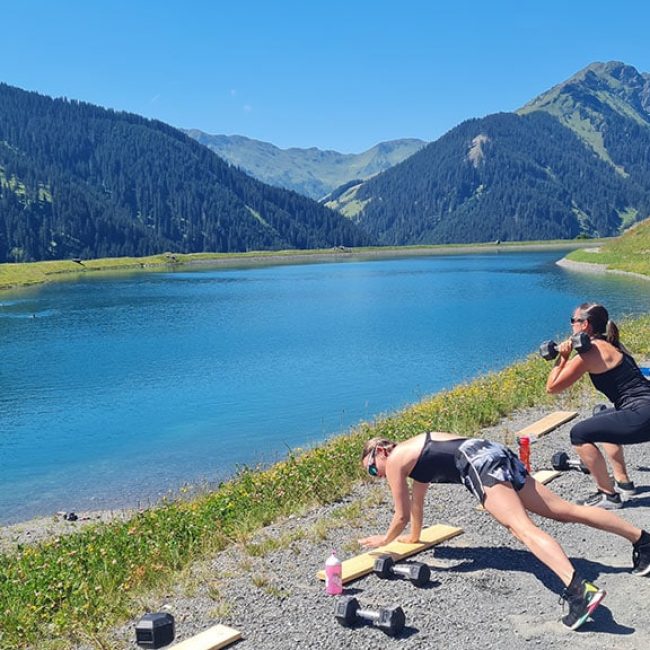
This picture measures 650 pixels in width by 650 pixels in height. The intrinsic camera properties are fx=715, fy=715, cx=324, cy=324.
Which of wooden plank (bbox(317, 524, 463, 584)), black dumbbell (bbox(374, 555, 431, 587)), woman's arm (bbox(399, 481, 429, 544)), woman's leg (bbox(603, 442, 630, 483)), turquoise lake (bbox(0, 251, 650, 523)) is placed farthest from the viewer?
turquoise lake (bbox(0, 251, 650, 523))

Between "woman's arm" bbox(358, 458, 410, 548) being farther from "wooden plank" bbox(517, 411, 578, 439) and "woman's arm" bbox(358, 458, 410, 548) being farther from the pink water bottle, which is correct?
"wooden plank" bbox(517, 411, 578, 439)

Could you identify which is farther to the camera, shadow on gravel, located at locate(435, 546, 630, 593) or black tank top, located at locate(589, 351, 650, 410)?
black tank top, located at locate(589, 351, 650, 410)

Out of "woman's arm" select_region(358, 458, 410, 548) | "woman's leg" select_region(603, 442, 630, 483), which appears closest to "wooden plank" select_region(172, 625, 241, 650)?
"woman's arm" select_region(358, 458, 410, 548)

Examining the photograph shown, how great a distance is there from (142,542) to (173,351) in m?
39.8

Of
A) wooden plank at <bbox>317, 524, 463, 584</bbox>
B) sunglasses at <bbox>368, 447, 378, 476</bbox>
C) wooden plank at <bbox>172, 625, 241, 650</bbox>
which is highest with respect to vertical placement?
sunglasses at <bbox>368, 447, 378, 476</bbox>

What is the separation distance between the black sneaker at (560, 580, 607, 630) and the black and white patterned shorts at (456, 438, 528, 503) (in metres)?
1.26

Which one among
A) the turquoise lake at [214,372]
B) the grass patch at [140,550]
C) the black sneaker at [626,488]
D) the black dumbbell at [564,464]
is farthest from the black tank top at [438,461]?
the turquoise lake at [214,372]

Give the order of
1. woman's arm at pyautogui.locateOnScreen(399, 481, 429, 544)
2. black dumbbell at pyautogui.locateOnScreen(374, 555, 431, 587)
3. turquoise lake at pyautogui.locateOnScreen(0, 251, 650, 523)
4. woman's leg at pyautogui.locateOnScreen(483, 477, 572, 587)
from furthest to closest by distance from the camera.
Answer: turquoise lake at pyautogui.locateOnScreen(0, 251, 650, 523) < woman's arm at pyautogui.locateOnScreen(399, 481, 429, 544) < black dumbbell at pyautogui.locateOnScreen(374, 555, 431, 587) < woman's leg at pyautogui.locateOnScreen(483, 477, 572, 587)

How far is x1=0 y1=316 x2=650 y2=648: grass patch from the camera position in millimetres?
8430

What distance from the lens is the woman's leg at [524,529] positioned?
278 inches

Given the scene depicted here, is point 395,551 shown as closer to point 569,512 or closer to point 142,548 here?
point 569,512

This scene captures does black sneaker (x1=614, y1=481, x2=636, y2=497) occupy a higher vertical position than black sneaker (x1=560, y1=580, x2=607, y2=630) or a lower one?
lower

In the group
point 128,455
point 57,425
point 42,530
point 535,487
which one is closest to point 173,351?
point 57,425

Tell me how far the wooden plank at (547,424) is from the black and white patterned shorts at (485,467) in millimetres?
→ 7914
